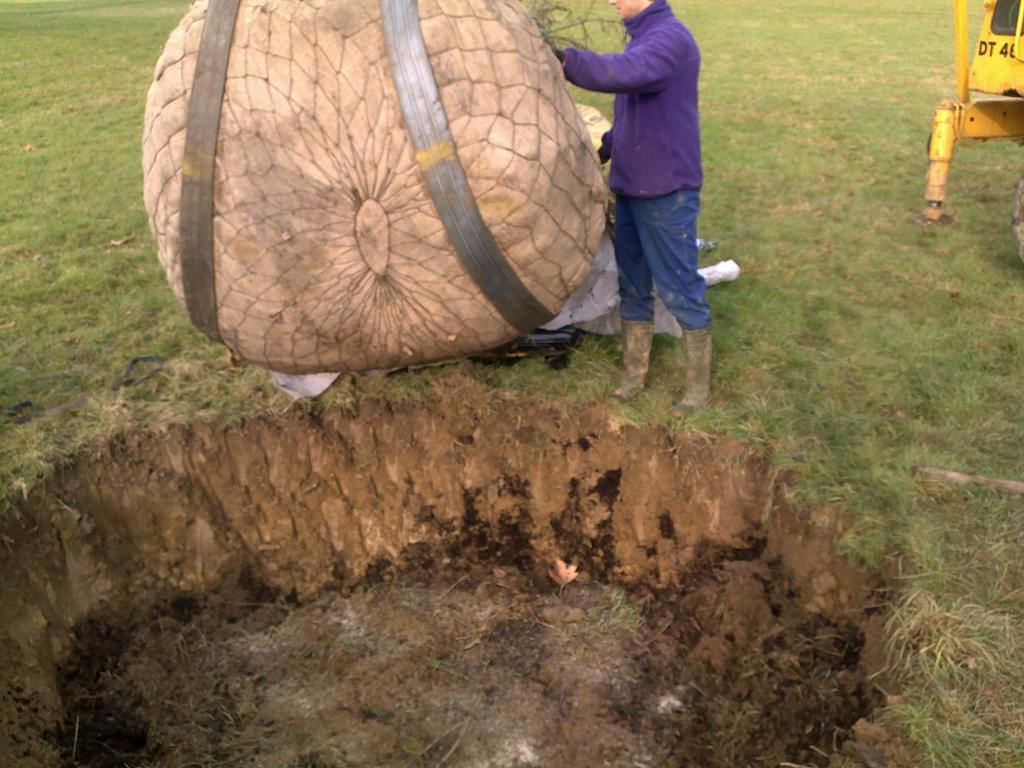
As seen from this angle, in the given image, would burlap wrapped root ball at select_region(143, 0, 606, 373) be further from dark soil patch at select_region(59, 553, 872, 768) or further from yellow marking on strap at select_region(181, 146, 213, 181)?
dark soil patch at select_region(59, 553, 872, 768)

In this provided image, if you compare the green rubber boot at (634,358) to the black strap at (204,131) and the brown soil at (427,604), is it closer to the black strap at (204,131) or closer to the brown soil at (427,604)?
the brown soil at (427,604)

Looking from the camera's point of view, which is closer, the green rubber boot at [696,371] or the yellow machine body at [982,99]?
the green rubber boot at [696,371]

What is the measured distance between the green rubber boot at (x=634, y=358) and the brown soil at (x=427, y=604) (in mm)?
225

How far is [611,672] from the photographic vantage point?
12.4 ft

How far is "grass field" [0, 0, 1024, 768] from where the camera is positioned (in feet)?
10.1

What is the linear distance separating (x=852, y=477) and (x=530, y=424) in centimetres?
151

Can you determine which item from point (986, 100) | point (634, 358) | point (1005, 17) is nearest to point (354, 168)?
point (634, 358)

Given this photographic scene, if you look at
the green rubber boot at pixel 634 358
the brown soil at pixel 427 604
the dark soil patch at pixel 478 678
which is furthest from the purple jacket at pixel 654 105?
the dark soil patch at pixel 478 678

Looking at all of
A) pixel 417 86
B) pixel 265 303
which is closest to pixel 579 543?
pixel 265 303

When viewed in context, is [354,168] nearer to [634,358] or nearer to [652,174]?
[652,174]

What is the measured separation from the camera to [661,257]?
153 inches

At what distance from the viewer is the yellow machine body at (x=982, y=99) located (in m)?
5.77

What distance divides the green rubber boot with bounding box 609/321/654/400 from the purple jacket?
73 cm

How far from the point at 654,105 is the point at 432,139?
1367 millimetres
